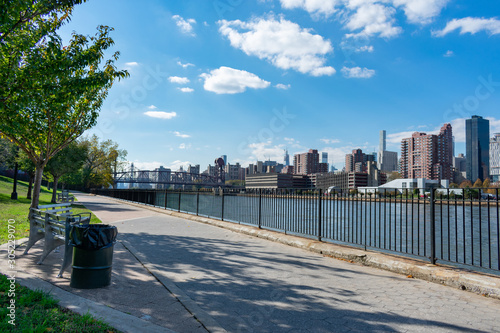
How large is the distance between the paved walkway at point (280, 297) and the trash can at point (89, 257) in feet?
0.62

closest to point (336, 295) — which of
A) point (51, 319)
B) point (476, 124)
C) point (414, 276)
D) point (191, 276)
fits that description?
point (414, 276)

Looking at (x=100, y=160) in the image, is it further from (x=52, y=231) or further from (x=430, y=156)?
(x=430, y=156)

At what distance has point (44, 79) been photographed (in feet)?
28.2

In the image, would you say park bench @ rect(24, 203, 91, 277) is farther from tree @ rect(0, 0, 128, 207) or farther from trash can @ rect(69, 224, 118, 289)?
tree @ rect(0, 0, 128, 207)

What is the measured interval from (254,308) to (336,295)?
4.42 ft

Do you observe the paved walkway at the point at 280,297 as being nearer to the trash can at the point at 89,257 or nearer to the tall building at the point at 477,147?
the trash can at the point at 89,257

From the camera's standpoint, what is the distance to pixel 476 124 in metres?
142

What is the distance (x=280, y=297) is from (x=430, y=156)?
622ft

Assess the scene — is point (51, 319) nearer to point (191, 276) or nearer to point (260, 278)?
point (191, 276)

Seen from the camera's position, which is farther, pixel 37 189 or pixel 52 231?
pixel 37 189

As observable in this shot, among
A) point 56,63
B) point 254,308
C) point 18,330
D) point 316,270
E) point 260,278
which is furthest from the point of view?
point 56,63

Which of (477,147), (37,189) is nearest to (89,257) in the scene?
(37,189)

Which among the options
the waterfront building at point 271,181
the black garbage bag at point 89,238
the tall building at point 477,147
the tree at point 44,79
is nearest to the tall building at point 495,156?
the tall building at point 477,147

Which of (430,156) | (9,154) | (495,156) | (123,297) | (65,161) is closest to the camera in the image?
(123,297)
